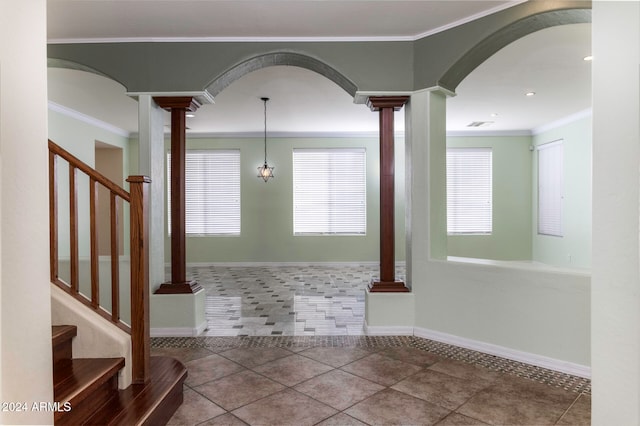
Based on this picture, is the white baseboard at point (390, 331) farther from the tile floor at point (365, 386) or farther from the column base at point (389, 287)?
the column base at point (389, 287)

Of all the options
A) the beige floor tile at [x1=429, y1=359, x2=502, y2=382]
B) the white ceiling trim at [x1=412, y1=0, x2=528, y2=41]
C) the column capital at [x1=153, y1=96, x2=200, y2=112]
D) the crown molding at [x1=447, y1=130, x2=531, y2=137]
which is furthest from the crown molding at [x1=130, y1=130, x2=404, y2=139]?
the beige floor tile at [x1=429, y1=359, x2=502, y2=382]

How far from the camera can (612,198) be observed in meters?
1.13

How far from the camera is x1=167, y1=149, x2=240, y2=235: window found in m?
8.22

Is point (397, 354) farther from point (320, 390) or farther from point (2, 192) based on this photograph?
point (2, 192)

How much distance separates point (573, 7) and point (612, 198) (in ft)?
7.77

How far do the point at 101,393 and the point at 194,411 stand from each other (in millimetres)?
571

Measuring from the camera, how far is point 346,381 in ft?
8.93

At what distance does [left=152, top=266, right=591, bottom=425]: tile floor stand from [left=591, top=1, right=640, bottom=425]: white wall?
1.28m

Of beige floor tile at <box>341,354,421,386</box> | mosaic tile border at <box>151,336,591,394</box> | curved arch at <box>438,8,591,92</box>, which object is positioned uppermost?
curved arch at <box>438,8,591,92</box>

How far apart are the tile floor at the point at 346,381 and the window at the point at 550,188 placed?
18.0 feet

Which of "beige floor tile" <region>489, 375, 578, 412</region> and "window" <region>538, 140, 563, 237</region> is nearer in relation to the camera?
"beige floor tile" <region>489, 375, 578, 412</region>

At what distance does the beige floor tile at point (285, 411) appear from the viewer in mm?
2209

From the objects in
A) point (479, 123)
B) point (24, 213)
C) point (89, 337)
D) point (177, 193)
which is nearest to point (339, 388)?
point (89, 337)

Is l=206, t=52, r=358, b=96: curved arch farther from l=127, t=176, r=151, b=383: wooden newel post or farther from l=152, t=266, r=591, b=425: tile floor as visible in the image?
l=152, t=266, r=591, b=425: tile floor
